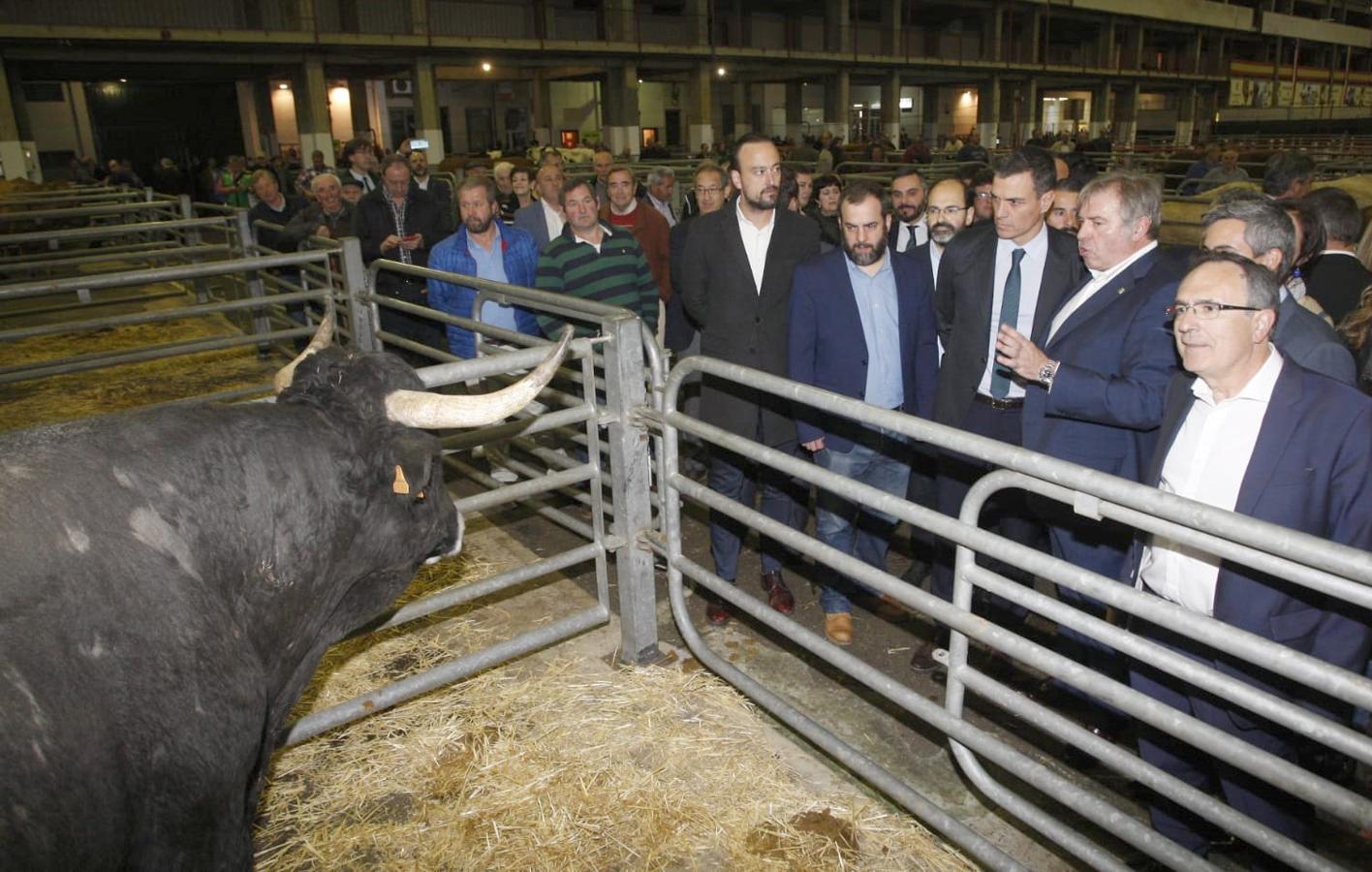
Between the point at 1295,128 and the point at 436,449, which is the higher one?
the point at 1295,128

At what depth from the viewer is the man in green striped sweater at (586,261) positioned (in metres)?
4.91

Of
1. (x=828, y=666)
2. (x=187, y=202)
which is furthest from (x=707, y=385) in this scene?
(x=187, y=202)

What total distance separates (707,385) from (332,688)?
2124mm

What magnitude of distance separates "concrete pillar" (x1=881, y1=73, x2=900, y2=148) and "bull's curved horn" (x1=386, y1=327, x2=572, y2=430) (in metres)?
39.5

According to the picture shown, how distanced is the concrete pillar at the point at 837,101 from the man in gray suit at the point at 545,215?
3138 centimetres

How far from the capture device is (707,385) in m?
4.41

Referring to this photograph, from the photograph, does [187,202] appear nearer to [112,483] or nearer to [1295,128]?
[112,483]

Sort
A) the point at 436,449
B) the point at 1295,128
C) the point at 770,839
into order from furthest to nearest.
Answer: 1. the point at 1295,128
2. the point at 770,839
3. the point at 436,449

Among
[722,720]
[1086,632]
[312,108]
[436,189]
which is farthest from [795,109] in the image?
[1086,632]

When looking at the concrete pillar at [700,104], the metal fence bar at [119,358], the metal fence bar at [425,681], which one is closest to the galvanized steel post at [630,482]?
the metal fence bar at [425,681]

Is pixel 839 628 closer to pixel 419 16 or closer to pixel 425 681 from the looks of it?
pixel 425 681

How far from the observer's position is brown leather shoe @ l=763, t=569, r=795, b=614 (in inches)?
172

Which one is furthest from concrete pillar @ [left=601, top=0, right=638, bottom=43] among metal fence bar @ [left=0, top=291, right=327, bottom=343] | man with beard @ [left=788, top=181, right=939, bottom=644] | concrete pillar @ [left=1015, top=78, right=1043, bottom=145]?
man with beard @ [left=788, top=181, right=939, bottom=644]

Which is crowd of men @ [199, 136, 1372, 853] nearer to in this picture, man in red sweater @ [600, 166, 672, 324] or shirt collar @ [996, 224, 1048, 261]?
shirt collar @ [996, 224, 1048, 261]
